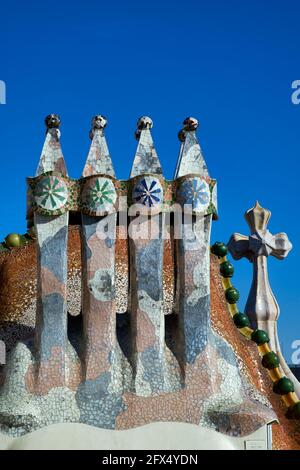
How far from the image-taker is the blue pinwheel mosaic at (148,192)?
32.6ft

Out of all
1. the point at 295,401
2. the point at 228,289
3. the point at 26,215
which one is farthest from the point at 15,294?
the point at 295,401

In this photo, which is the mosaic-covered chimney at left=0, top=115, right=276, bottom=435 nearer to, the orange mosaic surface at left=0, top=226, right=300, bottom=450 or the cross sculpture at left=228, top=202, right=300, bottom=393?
the orange mosaic surface at left=0, top=226, right=300, bottom=450

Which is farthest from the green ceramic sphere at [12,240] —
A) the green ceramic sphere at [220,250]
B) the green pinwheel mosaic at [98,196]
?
the green pinwheel mosaic at [98,196]

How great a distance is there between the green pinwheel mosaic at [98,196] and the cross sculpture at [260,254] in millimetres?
7932

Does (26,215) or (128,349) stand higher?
(26,215)

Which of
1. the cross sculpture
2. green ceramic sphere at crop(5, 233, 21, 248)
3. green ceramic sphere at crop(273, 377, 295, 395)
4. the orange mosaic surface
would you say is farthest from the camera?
the cross sculpture

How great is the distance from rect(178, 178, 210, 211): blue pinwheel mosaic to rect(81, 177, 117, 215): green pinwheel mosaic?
105cm

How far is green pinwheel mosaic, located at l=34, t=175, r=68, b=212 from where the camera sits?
9.76 m

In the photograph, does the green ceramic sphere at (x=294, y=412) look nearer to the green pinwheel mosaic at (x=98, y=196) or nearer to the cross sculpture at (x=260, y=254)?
the cross sculpture at (x=260, y=254)

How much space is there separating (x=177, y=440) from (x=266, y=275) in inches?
342

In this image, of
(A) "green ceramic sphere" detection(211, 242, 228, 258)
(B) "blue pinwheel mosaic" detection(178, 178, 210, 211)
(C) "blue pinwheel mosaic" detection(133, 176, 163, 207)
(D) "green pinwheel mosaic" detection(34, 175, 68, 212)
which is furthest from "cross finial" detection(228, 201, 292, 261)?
(D) "green pinwheel mosaic" detection(34, 175, 68, 212)

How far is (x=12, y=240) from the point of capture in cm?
1473

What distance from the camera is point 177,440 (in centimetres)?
924
